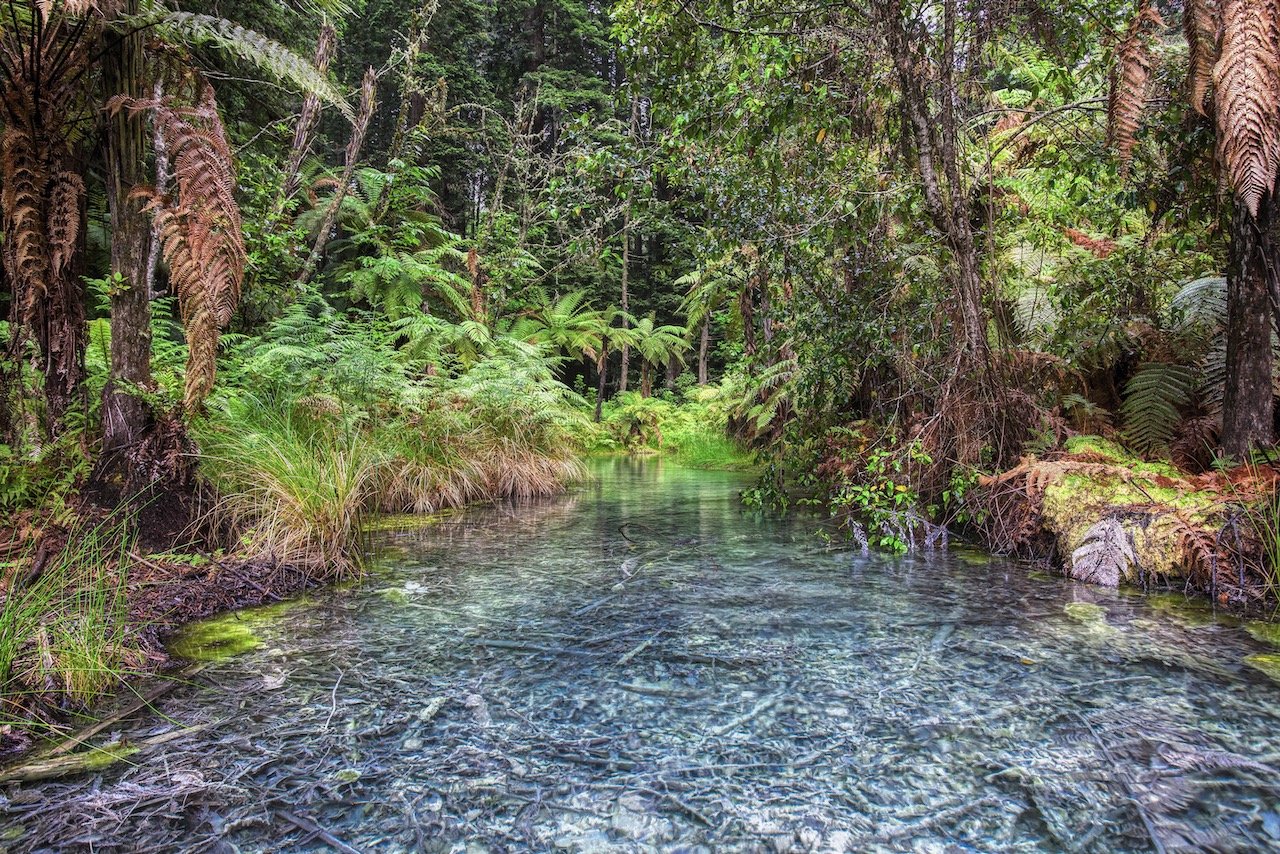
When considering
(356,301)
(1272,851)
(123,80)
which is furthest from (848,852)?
(356,301)

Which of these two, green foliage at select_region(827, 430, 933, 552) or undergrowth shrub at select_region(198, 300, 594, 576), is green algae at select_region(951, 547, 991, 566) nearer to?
green foliage at select_region(827, 430, 933, 552)

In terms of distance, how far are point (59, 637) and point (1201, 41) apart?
545cm

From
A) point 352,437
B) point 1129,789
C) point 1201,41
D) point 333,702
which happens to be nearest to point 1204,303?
point 1201,41

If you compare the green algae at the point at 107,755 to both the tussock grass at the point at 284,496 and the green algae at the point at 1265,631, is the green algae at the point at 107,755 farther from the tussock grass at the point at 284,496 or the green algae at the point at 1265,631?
the green algae at the point at 1265,631

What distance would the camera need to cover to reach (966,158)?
16.2 feet

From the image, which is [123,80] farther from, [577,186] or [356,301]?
[356,301]

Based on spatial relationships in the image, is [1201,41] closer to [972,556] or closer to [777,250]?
[777,250]

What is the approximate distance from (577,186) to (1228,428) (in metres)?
4.13

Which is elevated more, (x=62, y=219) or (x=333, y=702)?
(x=62, y=219)

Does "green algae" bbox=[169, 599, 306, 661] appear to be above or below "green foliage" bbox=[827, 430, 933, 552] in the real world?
below

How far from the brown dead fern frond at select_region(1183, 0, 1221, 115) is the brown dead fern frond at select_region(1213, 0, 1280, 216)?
5.1 inches

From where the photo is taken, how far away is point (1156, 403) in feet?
14.6

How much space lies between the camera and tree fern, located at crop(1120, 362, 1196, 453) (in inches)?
174

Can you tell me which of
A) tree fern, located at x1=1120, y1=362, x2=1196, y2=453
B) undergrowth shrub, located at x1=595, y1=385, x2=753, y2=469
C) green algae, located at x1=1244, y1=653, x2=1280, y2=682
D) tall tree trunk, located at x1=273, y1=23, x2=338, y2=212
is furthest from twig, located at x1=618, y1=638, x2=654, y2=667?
undergrowth shrub, located at x1=595, y1=385, x2=753, y2=469
